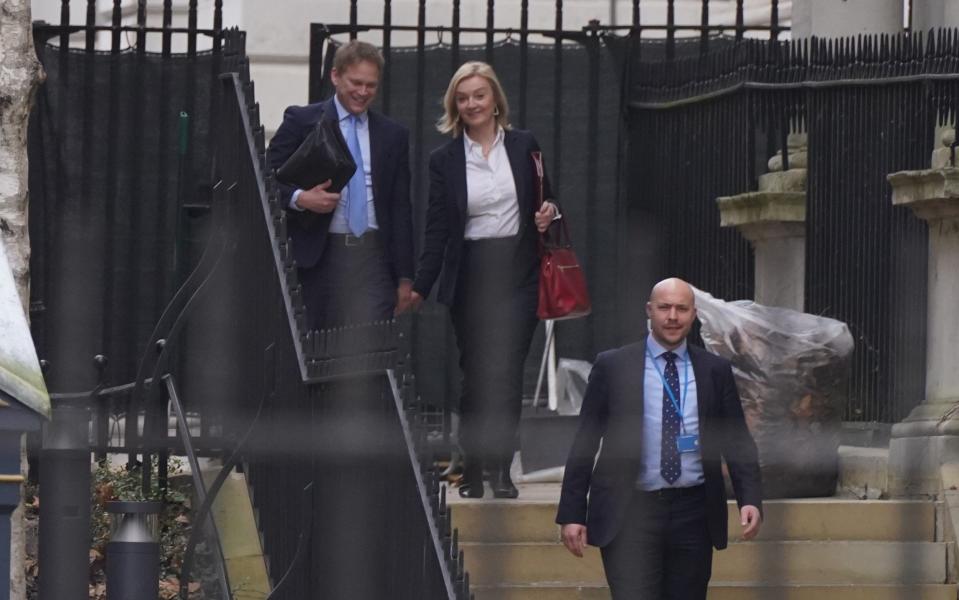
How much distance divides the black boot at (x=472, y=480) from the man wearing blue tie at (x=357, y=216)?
65 centimetres

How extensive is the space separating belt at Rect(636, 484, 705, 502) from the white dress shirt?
1.72m

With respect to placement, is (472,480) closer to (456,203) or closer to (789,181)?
(456,203)

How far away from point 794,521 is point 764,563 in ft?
0.90

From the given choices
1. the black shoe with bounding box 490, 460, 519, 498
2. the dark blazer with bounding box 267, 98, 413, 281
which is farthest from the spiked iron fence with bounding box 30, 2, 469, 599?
the black shoe with bounding box 490, 460, 519, 498

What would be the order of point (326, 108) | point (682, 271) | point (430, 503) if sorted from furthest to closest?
point (682, 271) < point (326, 108) < point (430, 503)

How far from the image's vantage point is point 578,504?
6605 millimetres

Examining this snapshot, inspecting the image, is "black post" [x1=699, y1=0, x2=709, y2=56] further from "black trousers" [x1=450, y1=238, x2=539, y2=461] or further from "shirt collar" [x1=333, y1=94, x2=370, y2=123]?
"shirt collar" [x1=333, y1=94, x2=370, y2=123]

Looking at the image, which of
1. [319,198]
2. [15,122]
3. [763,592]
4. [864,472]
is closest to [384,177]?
[319,198]

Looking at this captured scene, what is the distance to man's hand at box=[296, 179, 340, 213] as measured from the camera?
753 centimetres

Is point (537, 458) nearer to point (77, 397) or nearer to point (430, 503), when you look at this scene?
point (77, 397)

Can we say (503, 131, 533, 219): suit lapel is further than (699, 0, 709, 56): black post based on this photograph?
No

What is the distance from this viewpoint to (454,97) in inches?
312

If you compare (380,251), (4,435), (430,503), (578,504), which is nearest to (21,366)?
(4,435)

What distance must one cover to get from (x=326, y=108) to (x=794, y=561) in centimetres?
226
